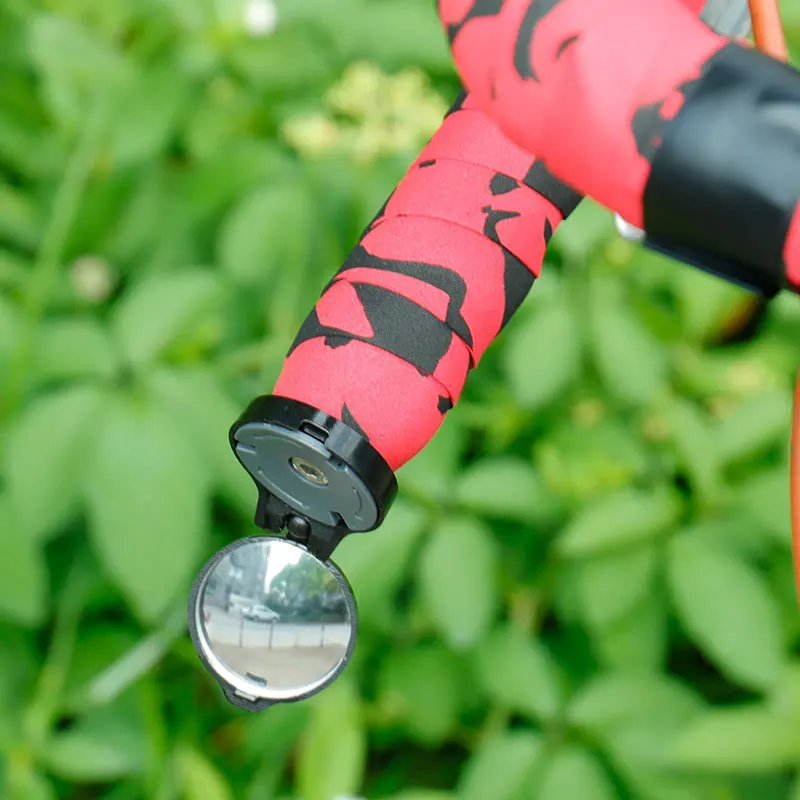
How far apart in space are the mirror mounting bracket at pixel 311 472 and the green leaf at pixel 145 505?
492mm

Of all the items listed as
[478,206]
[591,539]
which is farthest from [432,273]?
[591,539]

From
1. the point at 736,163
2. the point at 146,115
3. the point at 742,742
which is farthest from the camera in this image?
the point at 146,115

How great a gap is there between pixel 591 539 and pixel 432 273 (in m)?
0.54

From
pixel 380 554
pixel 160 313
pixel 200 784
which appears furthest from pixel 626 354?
pixel 200 784

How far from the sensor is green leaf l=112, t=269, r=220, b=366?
35.3 inches

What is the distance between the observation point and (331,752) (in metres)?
0.85

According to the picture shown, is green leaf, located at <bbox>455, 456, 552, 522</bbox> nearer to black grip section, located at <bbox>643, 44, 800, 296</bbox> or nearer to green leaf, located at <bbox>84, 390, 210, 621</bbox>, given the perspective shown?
green leaf, located at <bbox>84, 390, 210, 621</bbox>

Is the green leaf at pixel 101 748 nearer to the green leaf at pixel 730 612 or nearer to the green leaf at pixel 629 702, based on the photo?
the green leaf at pixel 629 702

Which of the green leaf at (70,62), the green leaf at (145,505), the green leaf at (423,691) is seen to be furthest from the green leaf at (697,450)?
the green leaf at (70,62)

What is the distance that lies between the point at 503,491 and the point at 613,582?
0.13 m

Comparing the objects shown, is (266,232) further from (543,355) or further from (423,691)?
(423,691)

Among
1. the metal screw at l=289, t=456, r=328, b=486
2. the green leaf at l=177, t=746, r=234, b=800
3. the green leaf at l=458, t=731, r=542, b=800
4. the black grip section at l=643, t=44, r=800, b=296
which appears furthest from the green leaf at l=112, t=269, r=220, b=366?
the black grip section at l=643, t=44, r=800, b=296

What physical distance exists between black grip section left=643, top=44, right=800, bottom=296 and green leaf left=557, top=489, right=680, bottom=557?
61 centimetres

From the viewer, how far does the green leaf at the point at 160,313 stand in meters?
0.90
